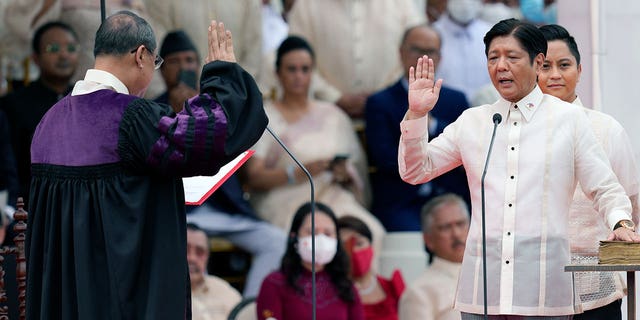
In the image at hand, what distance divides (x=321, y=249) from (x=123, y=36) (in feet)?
10.9

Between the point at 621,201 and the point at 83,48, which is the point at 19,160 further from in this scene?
the point at 621,201

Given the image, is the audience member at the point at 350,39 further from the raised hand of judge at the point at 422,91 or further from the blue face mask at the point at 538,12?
the raised hand of judge at the point at 422,91

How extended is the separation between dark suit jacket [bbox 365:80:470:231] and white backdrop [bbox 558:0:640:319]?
185 centimetres

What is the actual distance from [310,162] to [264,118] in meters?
4.28

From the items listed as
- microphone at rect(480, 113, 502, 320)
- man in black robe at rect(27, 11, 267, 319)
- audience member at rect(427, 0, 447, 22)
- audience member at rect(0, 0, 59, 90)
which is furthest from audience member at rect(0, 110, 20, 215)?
microphone at rect(480, 113, 502, 320)

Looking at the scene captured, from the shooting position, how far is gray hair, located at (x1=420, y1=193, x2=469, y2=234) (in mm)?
8883

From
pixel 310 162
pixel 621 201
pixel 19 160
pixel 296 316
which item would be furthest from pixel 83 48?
pixel 621 201

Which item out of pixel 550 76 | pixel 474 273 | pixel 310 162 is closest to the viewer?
pixel 474 273

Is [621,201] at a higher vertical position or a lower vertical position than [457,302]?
higher

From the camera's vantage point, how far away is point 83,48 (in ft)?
29.7

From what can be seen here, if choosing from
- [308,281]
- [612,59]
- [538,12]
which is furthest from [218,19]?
[612,59]

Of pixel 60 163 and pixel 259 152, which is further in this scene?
pixel 259 152

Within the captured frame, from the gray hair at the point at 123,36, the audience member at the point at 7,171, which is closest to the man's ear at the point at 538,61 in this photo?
the gray hair at the point at 123,36

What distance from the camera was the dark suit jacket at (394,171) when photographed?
9.36 metres
